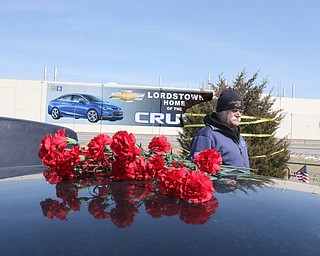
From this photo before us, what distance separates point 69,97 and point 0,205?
33104 mm

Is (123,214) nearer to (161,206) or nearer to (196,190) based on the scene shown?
(161,206)

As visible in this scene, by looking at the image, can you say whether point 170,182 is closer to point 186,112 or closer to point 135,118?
point 186,112

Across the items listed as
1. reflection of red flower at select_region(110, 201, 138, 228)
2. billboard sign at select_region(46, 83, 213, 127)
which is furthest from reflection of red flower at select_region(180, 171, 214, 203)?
billboard sign at select_region(46, 83, 213, 127)

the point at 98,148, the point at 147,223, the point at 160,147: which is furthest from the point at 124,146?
the point at 147,223

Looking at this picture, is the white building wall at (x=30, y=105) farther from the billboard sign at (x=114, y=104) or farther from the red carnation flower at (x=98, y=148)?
the red carnation flower at (x=98, y=148)

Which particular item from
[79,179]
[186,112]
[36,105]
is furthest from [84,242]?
[36,105]

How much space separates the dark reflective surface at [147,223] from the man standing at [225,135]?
183cm

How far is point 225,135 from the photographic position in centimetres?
398

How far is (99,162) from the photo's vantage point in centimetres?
222

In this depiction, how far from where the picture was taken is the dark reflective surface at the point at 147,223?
3.92 feet

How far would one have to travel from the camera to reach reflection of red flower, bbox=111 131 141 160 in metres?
2.08

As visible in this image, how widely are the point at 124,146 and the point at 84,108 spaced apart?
32.1 meters

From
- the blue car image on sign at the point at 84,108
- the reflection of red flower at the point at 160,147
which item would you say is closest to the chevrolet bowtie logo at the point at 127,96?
the blue car image on sign at the point at 84,108

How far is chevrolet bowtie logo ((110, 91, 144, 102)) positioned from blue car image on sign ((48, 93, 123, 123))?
0.83m
